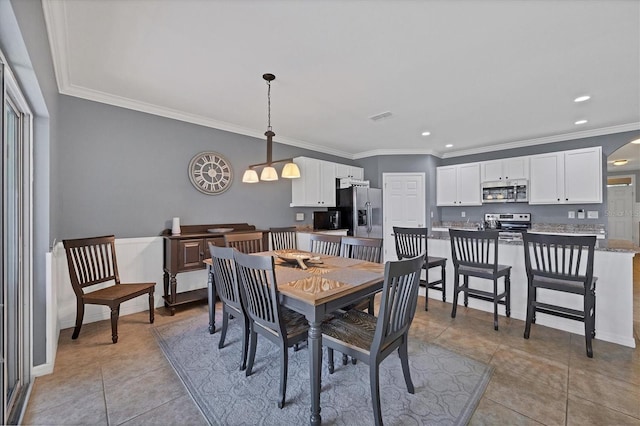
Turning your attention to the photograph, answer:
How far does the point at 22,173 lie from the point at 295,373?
2401mm

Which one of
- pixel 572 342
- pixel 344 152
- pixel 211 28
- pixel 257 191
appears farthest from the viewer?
pixel 344 152

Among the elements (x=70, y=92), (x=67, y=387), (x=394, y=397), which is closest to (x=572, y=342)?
(x=394, y=397)

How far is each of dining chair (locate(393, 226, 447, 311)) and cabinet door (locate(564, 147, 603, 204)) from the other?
285cm

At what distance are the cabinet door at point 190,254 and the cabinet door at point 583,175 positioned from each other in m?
5.71

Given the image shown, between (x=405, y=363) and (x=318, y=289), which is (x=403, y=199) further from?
(x=318, y=289)

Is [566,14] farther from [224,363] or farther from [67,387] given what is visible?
[67,387]

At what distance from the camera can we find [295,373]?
207 cm

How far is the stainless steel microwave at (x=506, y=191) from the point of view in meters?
4.91

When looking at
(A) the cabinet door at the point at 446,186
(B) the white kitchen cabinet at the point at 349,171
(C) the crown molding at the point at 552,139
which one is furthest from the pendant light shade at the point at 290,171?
(C) the crown molding at the point at 552,139

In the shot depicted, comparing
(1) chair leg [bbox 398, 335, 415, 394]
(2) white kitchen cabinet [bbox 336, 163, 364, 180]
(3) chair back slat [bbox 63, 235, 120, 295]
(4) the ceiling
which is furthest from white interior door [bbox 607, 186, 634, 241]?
(3) chair back slat [bbox 63, 235, 120, 295]

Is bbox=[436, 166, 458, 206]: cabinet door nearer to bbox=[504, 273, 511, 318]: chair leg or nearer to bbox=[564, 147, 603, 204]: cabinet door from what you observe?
bbox=[564, 147, 603, 204]: cabinet door

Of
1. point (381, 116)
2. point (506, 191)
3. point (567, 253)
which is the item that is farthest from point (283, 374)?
point (506, 191)

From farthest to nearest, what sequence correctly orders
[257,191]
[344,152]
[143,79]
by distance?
[344,152], [257,191], [143,79]

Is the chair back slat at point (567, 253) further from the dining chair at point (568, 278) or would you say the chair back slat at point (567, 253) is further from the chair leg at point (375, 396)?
the chair leg at point (375, 396)
